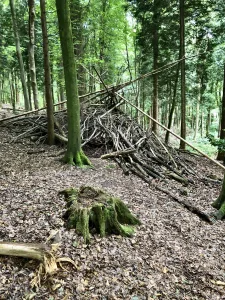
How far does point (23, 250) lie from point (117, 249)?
51.6 inches

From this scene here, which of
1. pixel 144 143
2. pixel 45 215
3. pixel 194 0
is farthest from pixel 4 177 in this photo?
pixel 194 0

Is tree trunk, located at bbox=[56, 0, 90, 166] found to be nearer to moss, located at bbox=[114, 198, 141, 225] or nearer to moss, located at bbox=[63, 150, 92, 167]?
moss, located at bbox=[63, 150, 92, 167]

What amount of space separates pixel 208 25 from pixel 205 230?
407 inches

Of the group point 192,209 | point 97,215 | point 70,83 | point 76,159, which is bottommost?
point 192,209

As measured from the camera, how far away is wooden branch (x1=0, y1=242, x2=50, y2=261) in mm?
2756

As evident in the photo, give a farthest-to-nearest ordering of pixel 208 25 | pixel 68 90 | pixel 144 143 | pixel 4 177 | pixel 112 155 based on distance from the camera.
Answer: pixel 208 25, pixel 144 143, pixel 112 155, pixel 68 90, pixel 4 177

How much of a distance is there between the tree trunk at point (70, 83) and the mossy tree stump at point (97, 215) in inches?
99.5

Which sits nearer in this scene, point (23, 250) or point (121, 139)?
point (23, 250)

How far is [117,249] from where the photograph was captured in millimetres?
3385

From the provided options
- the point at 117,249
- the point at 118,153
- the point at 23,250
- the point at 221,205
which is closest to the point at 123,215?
the point at 117,249

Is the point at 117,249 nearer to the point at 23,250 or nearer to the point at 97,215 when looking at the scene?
the point at 97,215

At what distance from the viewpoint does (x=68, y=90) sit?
20.8ft

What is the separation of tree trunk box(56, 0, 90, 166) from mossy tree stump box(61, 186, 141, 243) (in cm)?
253

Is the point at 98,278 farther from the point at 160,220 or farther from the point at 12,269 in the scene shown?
the point at 160,220
